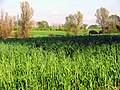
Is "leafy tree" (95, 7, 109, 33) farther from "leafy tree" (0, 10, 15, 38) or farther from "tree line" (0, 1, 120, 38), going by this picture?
"leafy tree" (0, 10, 15, 38)

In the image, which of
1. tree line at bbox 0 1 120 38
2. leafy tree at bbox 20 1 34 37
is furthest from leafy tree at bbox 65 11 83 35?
leafy tree at bbox 20 1 34 37

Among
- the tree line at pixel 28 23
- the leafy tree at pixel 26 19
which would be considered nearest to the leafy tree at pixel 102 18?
the tree line at pixel 28 23

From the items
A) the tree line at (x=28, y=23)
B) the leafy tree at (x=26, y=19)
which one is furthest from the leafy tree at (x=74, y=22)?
the leafy tree at (x=26, y=19)

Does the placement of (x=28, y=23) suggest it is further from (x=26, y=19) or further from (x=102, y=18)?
(x=102, y=18)

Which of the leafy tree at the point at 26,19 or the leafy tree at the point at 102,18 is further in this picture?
the leafy tree at the point at 102,18

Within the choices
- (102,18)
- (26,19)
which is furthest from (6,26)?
(102,18)

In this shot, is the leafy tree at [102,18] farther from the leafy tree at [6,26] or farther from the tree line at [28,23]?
the leafy tree at [6,26]

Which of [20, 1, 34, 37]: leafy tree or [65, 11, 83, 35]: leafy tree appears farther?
[65, 11, 83, 35]: leafy tree

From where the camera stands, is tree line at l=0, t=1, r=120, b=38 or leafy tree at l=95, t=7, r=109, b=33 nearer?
tree line at l=0, t=1, r=120, b=38

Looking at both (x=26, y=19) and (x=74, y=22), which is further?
(x=74, y=22)

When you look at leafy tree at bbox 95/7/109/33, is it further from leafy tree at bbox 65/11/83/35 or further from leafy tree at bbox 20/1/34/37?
leafy tree at bbox 20/1/34/37

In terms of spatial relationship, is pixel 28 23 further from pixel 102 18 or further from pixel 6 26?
pixel 102 18

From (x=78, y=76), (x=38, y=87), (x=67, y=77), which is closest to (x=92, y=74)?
(x=78, y=76)

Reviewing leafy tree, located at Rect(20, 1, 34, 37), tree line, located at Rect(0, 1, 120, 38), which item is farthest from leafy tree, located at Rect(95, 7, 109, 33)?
leafy tree, located at Rect(20, 1, 34, 37)
